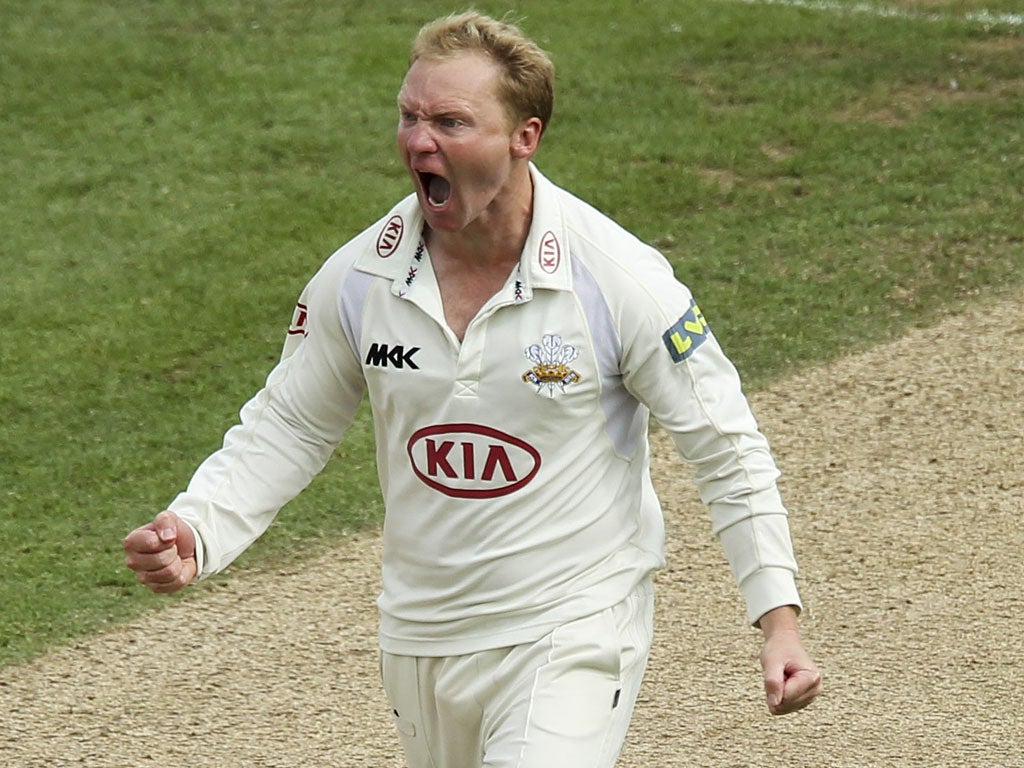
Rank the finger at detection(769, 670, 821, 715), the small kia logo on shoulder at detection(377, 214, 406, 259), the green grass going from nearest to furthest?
the finger at detection(769, 670, 821, 715) → the small kia logo on shoulder at detection(377, 214, 406, 259) → the green grass

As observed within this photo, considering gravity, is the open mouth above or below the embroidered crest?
above

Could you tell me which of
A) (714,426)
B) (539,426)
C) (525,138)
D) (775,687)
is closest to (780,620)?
(775,687)

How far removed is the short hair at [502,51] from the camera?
11.3 ft

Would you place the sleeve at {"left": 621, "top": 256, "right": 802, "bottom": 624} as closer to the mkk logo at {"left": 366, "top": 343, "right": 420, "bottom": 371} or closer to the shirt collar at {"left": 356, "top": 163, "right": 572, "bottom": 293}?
the shirt collar at {"left": 356, "top": 163, "right": 572, "bottom": 293}

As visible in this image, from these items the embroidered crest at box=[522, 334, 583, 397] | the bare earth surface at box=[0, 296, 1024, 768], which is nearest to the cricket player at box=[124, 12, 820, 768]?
the embroidered crest at box=[522, 334, 583, 397]

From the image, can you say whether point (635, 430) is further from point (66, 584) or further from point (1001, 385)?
point (1001, 385)

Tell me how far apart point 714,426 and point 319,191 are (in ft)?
25.4

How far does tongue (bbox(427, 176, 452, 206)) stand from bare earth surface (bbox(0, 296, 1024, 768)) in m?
2.41

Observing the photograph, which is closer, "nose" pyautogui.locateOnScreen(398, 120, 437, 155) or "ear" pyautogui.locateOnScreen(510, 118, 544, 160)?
"nose" pyautogui.locateOnScreen(398, 120, 437, 155)

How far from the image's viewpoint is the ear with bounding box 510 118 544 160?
11.4 ft

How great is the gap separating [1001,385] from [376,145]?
4.98 meters

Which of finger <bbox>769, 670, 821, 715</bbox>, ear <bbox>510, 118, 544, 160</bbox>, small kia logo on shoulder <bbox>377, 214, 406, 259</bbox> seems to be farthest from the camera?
small kia logo on shoulder <bbox>377, 214, 406, 259</bbox>

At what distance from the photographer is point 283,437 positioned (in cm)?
379

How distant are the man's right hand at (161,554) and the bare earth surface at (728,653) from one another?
1.98 m
